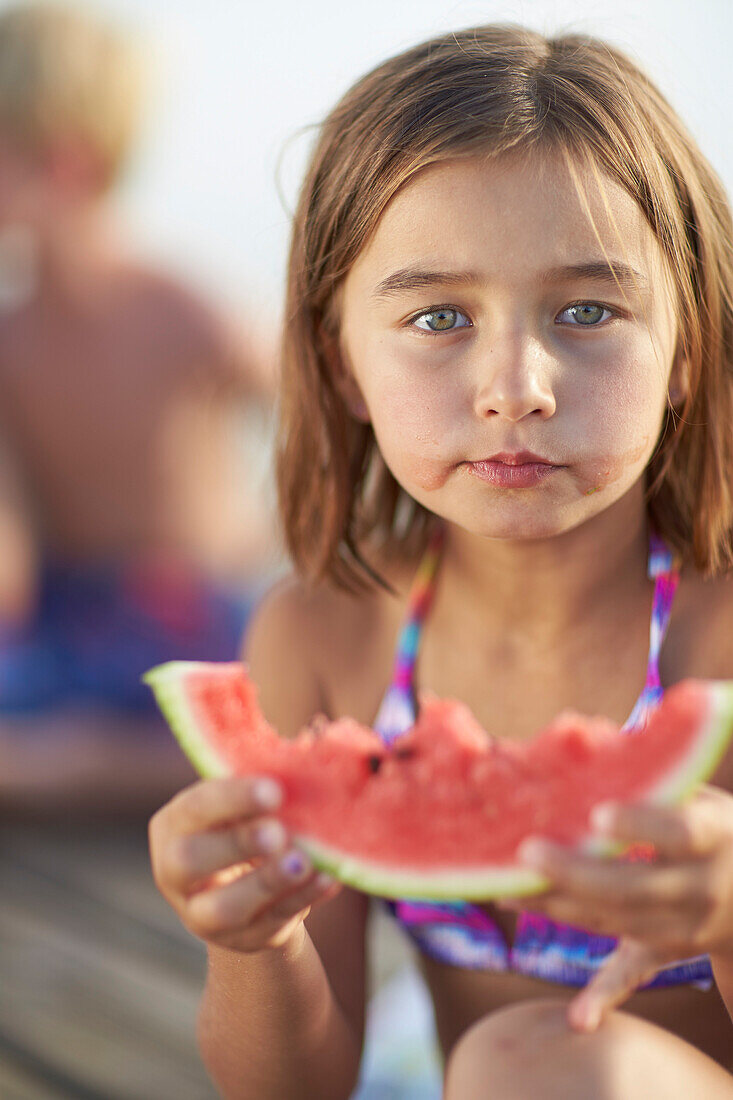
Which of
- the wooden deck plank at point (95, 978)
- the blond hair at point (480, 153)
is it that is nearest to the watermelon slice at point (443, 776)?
the blond hair at point (480, 153)

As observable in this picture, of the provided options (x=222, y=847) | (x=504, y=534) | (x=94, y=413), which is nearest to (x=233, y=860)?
(x=222, y=847)

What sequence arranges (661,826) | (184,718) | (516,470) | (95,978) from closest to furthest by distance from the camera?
(661,826) → (184,718) → (516,470) → (95,978)

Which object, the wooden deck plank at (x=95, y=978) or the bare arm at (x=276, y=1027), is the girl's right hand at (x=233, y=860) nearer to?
the bare arm at (x=276, y=1027)

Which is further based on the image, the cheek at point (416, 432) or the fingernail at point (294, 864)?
the cheek at point (416, 432)

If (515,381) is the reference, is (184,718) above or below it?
below

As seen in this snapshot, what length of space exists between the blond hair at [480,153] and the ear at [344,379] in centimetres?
1

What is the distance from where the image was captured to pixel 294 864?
113cm

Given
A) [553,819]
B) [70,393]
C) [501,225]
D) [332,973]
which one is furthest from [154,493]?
[553,819]

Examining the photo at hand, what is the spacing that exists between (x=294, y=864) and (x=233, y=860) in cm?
6

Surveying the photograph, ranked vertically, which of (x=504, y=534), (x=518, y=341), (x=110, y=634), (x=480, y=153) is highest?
(x=480, y=153)

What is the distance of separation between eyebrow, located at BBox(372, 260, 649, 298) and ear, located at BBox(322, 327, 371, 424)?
286 mm

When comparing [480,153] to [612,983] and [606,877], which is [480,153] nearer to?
[606,877]

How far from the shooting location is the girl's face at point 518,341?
129 centimetres

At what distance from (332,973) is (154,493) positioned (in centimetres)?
184
